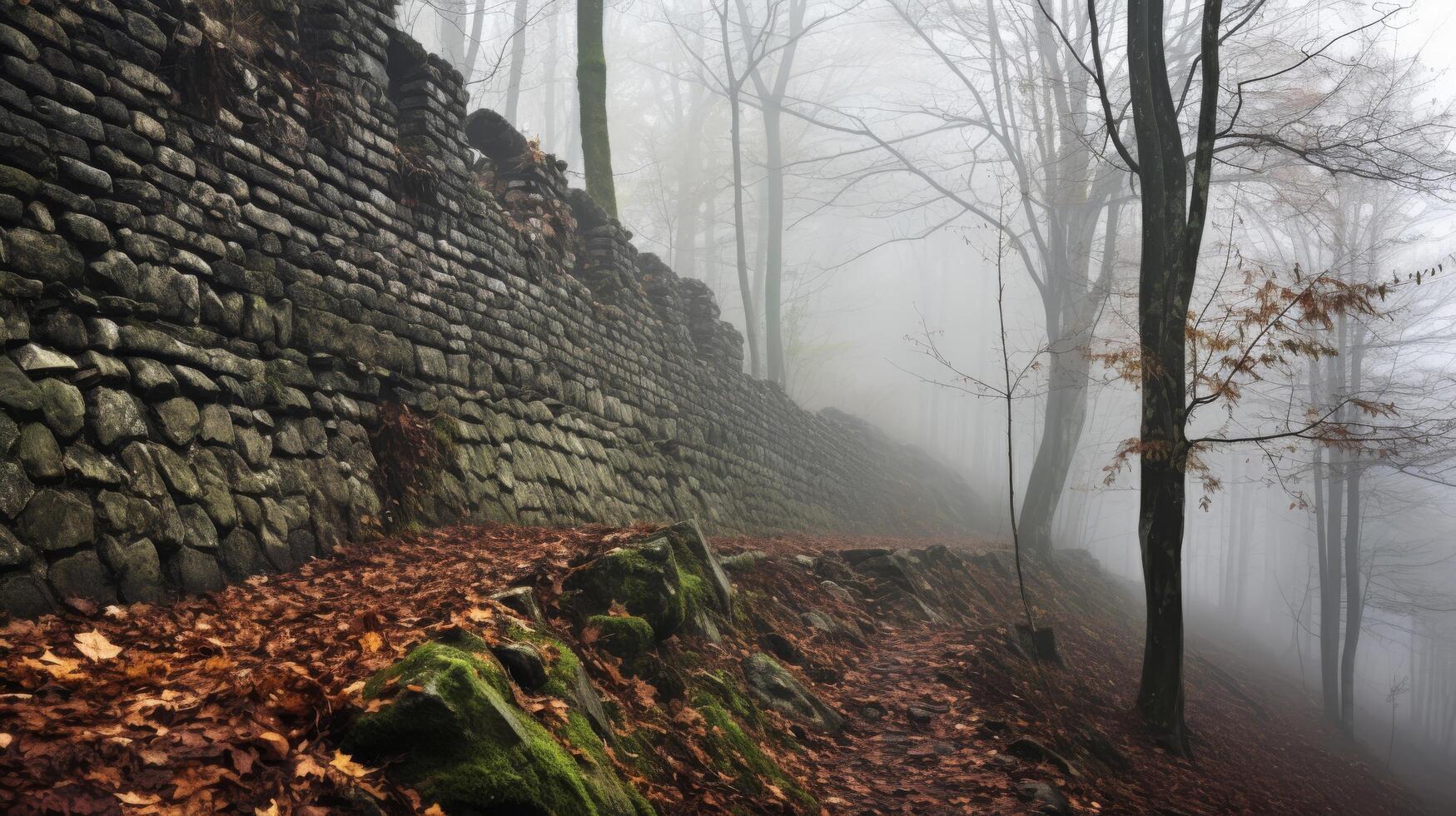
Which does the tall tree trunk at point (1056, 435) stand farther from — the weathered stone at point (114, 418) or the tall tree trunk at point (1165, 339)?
the weathered stone at point (114, 418)

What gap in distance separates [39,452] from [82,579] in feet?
1.84

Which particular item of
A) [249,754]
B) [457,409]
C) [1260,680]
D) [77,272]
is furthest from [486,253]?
[1260,680]

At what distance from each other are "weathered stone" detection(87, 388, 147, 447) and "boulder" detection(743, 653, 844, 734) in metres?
3.57

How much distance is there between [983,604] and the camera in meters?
11.4

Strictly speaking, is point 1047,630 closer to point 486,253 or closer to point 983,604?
point 983,604

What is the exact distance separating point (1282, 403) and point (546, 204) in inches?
934

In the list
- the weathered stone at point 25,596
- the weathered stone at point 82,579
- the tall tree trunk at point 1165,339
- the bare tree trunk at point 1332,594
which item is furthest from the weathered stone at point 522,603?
the bare tree trunk at point 1332,594

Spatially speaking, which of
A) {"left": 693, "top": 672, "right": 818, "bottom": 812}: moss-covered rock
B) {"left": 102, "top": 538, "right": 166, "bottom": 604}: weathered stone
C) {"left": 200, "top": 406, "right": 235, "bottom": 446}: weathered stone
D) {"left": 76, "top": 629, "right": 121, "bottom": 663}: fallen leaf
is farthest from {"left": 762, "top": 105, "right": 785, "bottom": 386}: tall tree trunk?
{"left": 76, "top": 629, "right": 121, "bottom": 663}: fallen leaf

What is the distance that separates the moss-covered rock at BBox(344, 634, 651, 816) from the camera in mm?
2348

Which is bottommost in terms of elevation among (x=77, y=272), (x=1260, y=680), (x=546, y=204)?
(x=1260, y=680)

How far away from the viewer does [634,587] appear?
455 cm

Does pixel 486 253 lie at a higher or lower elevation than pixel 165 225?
higher

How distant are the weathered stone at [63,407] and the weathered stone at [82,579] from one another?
0.56 m

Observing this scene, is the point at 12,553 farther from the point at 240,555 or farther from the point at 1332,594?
the point at 1332,594
